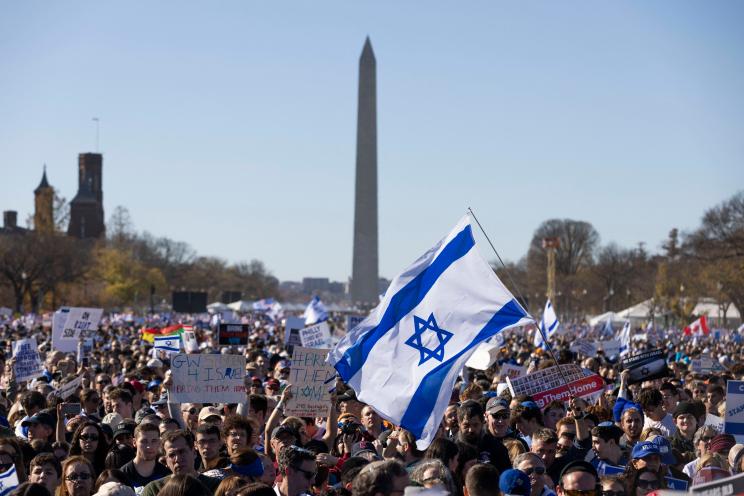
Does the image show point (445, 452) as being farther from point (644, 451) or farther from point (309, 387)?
point (309, 387)

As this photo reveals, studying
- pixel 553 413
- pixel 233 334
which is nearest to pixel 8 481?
pixel 553 413

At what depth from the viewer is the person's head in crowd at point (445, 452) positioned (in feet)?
23.1

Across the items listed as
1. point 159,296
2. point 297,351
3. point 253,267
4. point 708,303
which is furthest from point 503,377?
point 253,267

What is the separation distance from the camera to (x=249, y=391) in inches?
509

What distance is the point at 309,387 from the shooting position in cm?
1020

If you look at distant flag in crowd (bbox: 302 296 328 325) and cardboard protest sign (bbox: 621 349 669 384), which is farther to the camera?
distant flag in crowd (bbox: 302 296 328 325)

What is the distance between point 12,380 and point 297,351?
535cm

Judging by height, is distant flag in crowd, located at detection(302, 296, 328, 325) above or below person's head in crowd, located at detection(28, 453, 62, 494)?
above

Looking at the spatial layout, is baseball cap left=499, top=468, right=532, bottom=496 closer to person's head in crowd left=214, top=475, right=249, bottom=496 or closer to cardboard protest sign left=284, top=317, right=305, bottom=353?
person's head in crowd left=214, top=475, right=249, bottom=496

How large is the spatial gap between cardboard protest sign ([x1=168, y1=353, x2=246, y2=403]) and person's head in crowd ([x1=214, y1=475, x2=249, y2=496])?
154 inches

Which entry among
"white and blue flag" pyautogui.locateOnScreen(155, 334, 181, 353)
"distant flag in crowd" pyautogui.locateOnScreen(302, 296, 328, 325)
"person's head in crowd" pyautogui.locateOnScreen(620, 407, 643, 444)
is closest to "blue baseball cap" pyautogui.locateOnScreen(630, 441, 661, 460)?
"person's head in crowd" pyautogui.locateOnScreen(620, 407, 643, 444)

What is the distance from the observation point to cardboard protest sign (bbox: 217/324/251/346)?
21.4 meters

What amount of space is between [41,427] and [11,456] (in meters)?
2.13

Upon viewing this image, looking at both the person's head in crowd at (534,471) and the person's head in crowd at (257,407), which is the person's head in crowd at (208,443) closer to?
the person's head in crowd at (534,471)
